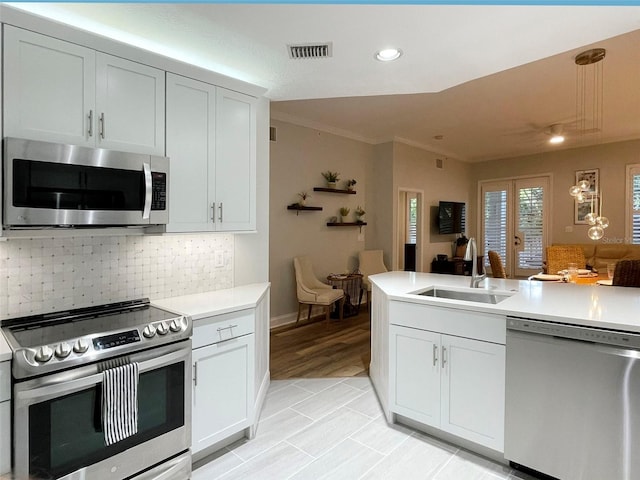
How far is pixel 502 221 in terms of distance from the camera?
811cm

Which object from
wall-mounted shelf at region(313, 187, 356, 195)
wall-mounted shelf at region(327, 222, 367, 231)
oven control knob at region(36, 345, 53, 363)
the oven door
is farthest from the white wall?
oven control knob at region(36, 345, 53, 363)

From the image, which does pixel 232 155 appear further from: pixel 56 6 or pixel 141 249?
pixel 56 6

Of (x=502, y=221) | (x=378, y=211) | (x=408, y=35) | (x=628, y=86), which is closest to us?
(x=408, y=35)

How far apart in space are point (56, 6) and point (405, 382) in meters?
3.01

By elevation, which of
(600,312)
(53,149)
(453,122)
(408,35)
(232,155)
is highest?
(453,122)

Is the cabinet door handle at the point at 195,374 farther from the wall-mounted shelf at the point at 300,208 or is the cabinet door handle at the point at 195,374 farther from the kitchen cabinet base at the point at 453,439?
the wall-mounted shelf at the point at 300,208

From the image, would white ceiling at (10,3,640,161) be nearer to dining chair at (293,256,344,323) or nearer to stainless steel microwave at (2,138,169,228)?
stainless steel microwave at (2,138,169,228)

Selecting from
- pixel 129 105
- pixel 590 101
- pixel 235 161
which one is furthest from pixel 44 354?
pixel 590 101

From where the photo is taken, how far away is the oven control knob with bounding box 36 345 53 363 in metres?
1.45

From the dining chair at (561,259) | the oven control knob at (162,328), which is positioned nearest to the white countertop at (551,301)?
the oven control knob at (162,328)

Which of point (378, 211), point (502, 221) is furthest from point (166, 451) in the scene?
point (502, 221)

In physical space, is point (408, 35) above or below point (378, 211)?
above

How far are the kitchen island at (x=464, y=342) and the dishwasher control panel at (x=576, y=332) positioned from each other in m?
0.02

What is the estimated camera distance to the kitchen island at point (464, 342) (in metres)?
2.02
